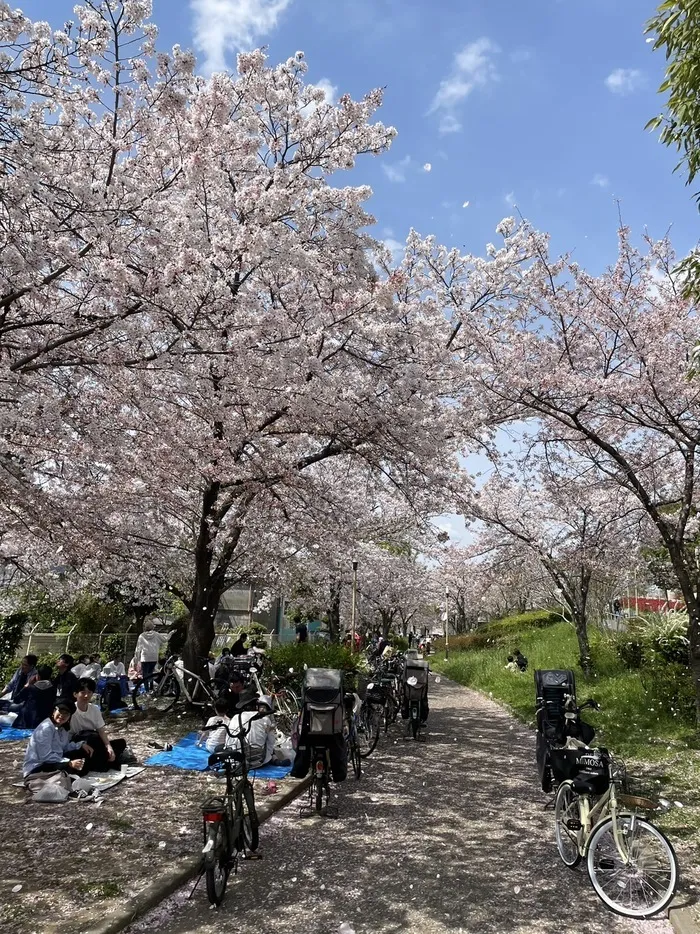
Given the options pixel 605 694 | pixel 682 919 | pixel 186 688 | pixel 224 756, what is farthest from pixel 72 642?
pixel 682 919

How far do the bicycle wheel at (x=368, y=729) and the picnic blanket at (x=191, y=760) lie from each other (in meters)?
1.56

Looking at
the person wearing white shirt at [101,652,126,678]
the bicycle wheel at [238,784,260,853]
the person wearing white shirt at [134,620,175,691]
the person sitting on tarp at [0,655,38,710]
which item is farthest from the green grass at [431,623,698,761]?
the person sitting on tarp at [0,655,38,710]

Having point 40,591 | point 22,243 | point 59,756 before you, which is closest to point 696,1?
point 22,243

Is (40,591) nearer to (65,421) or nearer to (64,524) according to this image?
(64,524)

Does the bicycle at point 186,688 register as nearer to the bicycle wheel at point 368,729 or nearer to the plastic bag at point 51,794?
the bicycle wheel at point 368,729

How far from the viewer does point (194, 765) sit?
841cm

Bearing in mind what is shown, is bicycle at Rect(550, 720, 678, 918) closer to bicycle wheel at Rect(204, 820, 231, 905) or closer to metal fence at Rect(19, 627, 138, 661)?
bicycle wheel at Rect(204, 820, 231, 905)

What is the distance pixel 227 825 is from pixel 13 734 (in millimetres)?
7332

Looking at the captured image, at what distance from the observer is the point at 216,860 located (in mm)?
4371

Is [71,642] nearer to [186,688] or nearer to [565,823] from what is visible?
[186,688]

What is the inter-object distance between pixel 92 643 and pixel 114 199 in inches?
657

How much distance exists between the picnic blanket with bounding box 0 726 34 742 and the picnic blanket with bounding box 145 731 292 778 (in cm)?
249

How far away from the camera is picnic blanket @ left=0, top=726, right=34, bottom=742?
32.4 ft

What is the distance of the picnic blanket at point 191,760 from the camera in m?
8.12
